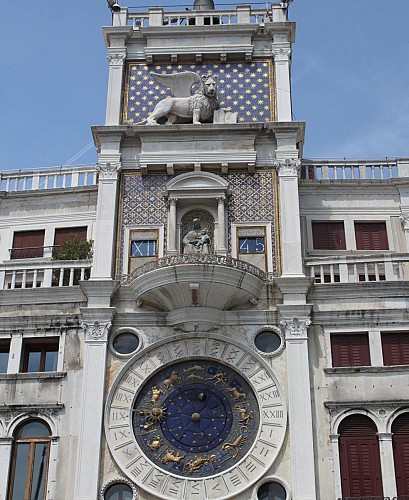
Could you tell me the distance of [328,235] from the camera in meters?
26.2

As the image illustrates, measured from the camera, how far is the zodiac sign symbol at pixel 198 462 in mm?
21188

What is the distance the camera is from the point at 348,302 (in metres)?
23.1

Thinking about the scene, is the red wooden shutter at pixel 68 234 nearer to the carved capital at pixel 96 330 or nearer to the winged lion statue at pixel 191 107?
the winged lion statue at pixel 191 107

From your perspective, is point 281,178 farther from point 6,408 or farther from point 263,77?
point 6,408

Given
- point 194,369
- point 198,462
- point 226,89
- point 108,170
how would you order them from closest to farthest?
point 198,462
point 194,369
point 108,170
point 226,89

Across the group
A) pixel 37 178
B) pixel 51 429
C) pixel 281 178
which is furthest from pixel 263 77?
pixel 51 429

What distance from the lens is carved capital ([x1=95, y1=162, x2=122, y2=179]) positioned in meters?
25.2

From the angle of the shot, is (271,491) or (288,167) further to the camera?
(288,167)

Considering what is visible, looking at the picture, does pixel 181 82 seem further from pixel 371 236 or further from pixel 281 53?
pixel 371 236

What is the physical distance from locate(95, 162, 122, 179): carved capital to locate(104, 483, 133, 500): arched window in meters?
8.68

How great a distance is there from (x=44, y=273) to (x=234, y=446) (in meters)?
7.13

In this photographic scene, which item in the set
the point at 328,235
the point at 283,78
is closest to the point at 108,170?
the point at 283,78

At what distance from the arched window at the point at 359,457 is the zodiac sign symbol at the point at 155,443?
435 cm

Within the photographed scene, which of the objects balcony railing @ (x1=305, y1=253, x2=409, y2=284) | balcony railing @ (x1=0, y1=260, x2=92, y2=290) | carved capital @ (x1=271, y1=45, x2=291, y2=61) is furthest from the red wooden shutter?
carved capital @ (x1=271, y1=45, x2=291, y2=61)
